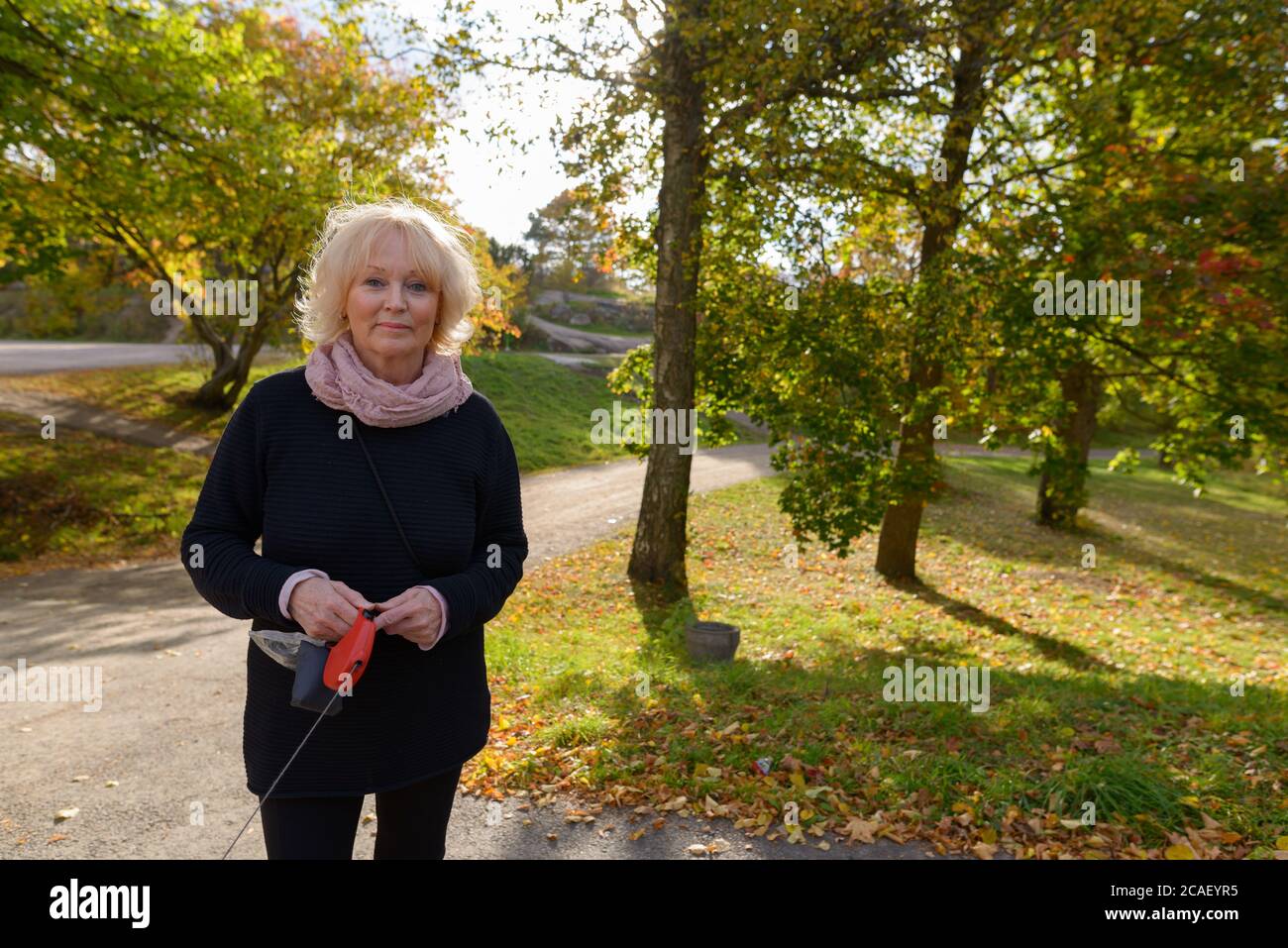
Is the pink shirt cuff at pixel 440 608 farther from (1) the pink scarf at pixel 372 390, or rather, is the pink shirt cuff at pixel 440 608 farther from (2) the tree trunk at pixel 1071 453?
(2) the tree trunk at pixel 1071 453

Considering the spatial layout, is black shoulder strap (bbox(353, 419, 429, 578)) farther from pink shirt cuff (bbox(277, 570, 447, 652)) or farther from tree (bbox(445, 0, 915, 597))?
tree (bbox(445, 0, 915, 597))

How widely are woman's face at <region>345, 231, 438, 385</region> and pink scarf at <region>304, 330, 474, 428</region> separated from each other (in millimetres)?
55

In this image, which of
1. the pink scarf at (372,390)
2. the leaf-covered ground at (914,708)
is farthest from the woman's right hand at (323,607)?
the leaf-covered ground at (914,708)

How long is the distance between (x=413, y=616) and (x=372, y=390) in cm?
64

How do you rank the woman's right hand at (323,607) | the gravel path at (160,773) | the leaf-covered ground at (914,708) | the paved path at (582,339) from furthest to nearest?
the paved path at (582,339)
the leaf-covered ground at (914,708)
the gravel path at (160,773)
the woman's right hand at (323,607)

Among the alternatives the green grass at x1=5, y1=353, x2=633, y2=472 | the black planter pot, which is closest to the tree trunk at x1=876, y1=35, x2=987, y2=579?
the black planter pot

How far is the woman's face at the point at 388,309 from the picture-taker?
2.35 meters

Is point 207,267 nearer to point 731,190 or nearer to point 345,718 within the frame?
point 731,190

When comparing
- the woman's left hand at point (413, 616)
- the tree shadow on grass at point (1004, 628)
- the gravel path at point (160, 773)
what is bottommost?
the tree shadow on grass at point (1004, 628)

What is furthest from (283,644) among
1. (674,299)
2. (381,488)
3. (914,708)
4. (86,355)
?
(86,355)

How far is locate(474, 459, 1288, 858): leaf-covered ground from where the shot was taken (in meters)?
4.77

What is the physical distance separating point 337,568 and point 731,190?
918cm

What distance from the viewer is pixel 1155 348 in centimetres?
1102

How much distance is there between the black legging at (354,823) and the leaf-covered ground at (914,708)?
2880 millimetres
